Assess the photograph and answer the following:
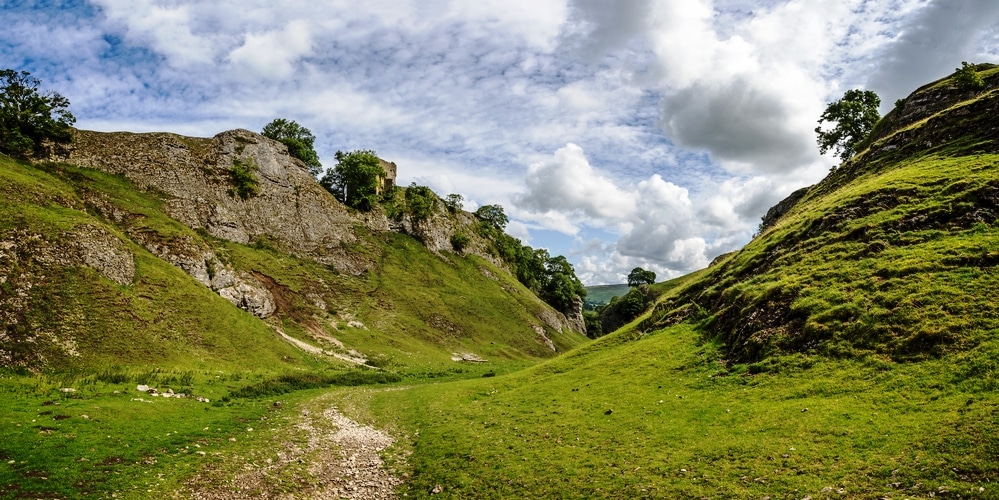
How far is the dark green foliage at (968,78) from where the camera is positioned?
48.8 meters

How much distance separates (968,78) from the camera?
49344mm

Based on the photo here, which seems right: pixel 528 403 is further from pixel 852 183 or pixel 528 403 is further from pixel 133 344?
pixel 852 183

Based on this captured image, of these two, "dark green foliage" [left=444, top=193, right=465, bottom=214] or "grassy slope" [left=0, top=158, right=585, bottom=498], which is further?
"dark green foliage" [left=444, top=193, right=465, bottom=214]

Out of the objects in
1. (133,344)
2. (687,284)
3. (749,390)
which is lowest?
(749,390)

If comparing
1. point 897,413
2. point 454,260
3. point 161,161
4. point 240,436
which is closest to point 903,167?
point 897,413

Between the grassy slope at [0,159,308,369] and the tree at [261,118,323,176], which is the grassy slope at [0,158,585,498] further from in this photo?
the tree at [261,118,323,176]

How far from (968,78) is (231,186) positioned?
11184 cm

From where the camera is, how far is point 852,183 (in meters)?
46.4

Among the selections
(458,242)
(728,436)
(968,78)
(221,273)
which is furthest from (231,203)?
(968,78)

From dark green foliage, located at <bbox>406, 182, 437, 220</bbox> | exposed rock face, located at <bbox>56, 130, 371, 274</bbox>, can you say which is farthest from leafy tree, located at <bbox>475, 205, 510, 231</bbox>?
exposed rock face, located at <bbox>56, 130, 371, 274</bbox>

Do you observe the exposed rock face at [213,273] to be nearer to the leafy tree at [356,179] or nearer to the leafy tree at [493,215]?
the leafy tree at [356,179]

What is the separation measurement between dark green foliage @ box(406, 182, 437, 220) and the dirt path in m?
97.6

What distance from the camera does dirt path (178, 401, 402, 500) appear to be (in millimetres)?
16922

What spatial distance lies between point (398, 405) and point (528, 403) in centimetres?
1114
